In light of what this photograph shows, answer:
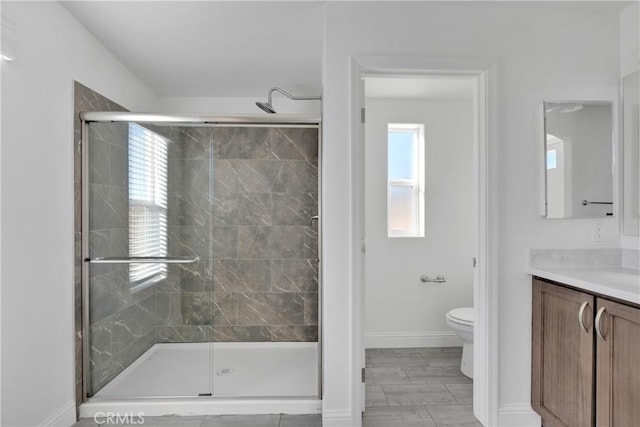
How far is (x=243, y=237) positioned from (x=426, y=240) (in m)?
1.73

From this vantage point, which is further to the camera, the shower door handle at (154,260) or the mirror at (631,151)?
the shower door handle at (154,260)

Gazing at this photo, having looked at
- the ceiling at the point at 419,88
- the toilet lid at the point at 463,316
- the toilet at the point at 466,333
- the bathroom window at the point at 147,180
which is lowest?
the toilet at the point at 466,333

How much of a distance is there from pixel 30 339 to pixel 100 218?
0.79m

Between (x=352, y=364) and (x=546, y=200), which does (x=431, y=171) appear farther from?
(x=352, y=364)

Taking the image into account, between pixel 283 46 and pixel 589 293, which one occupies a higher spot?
pixel 283 46

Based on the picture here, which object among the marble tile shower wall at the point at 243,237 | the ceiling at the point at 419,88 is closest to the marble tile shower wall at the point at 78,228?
the marble tile shower wall at the point at 243,237

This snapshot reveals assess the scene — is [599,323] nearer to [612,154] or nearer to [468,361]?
[612,154]

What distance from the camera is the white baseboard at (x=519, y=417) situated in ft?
6.86

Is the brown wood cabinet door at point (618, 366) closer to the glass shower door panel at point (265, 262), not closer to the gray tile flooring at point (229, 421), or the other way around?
the gray tile flooring at point (229, 421)

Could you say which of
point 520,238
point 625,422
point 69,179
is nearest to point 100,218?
point 69,179

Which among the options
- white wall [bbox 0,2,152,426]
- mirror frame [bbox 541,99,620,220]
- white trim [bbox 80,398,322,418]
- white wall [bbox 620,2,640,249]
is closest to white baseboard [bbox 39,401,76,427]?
white wall [bbox 0,2,152,426]

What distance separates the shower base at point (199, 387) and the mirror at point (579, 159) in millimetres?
1906

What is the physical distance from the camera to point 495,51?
2090mm

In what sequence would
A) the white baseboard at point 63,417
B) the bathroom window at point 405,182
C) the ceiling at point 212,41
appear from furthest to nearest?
1. the bathroom window at point 405,182
2. the ceiling at point 212,41
3. the white baseboard at point 63,417
